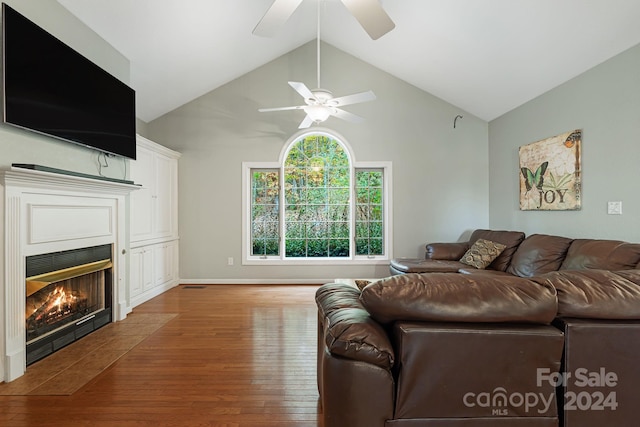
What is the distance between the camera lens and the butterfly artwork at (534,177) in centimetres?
402

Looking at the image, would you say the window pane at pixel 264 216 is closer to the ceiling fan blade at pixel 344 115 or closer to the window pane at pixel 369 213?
the window pane at pixel 369 213

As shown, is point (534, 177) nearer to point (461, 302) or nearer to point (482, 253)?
point (482, 253)

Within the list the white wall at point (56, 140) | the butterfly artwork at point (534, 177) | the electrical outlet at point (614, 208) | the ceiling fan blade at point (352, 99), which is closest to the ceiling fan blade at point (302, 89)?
the ceiling fan blade at point (352, 99)

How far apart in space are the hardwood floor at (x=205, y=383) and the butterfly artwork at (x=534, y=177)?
321 cm

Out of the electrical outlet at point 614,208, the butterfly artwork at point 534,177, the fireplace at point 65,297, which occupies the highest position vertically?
the butterfly artwork at point 534,177

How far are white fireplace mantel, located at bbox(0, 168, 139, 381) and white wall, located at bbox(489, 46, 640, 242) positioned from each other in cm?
482

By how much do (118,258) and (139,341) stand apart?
3.55 ft

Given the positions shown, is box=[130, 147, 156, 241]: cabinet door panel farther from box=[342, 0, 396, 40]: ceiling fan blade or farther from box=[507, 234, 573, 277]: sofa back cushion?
box=[507, 234, 573, 277]: sofa back cushion

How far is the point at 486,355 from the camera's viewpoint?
1174mm

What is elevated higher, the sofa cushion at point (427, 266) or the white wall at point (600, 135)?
the white wall at point (600, 135)

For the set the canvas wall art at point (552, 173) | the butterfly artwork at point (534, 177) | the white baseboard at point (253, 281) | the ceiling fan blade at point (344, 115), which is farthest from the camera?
the white baseboard at point (253, 281)

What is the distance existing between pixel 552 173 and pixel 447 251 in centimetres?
162

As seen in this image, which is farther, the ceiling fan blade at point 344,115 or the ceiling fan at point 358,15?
the ceiling fan blade at point 344,115

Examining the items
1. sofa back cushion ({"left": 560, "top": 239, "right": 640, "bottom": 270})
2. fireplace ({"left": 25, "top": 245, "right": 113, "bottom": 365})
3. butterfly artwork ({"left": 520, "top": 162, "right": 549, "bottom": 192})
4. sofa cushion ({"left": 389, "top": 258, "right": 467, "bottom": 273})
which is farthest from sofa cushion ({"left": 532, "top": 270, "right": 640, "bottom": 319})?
fireplace ({"left": 25, "top": 245, "right": 113, "bottom": 365})
